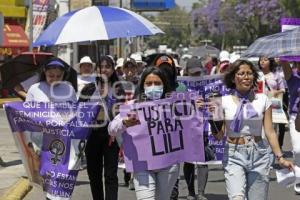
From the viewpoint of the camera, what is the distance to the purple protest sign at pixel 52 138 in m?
6.63

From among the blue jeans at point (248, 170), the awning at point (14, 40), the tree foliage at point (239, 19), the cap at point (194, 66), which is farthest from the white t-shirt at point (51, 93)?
the tree foliage at point (239, 19)

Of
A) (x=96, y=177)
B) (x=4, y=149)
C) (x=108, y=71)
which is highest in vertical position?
(x=108, y=71)

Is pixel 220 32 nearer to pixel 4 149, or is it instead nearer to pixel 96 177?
pixel 4 149

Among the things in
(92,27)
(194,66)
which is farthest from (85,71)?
(92,27)

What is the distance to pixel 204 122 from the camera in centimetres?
628

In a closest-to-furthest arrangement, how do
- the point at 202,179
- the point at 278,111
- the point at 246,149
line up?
the point at 246,149
the point at 202,179
the point at 278,111

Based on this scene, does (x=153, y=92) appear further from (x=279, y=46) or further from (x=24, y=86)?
(x=24, y=86)

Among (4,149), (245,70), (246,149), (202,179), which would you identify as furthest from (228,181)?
(4,149)

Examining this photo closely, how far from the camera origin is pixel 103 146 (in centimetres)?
765

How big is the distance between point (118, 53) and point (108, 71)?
40.3m

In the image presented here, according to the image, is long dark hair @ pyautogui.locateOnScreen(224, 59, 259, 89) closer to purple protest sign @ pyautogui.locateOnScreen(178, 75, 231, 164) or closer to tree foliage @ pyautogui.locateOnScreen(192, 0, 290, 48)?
purple protest sign @ pyautogui.locateOnScreen(178, 75, 231, 164)

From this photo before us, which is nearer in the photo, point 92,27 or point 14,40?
point 92,27

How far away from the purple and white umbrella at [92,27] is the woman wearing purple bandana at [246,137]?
7.19 feet

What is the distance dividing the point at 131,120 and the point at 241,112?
936 mm
